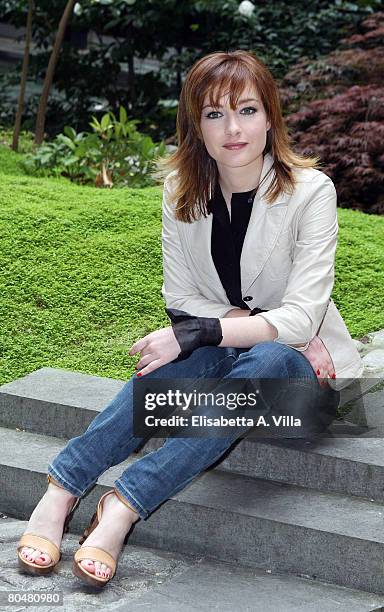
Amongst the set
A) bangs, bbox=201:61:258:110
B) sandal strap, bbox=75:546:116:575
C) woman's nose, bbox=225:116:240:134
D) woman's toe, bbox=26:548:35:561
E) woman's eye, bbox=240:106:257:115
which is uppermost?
bangs, bbox=201:61:258:110

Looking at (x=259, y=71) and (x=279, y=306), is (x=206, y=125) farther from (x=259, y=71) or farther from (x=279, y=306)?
(x=279, y=306)

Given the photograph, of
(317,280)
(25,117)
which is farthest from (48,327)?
(25,117)

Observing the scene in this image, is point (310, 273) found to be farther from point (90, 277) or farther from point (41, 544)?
point (90, 277)

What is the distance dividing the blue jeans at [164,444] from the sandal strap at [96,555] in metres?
0.15

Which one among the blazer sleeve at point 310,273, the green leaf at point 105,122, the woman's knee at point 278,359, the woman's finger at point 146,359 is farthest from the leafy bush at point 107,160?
the woman's knee at point 278,359

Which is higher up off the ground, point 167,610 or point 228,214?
point 228,214

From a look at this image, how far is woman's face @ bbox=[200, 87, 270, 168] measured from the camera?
3.05 meters

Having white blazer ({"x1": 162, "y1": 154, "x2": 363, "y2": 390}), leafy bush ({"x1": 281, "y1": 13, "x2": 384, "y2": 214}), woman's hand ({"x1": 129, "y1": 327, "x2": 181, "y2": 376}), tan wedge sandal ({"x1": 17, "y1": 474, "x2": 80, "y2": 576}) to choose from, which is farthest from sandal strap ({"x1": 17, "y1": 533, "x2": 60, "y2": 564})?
leafy bush ({"x1": 281, "y1": 13, "x2": 384, "y2": 214})

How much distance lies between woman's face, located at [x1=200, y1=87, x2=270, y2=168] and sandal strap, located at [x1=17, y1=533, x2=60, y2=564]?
128 cm

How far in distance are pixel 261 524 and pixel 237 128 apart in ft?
3.98

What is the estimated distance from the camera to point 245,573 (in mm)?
2912

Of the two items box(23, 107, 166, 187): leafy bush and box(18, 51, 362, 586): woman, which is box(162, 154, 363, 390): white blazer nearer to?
box(18, 51, 362, 586): woman

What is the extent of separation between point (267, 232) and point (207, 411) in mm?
639

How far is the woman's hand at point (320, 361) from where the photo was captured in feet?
9.85
